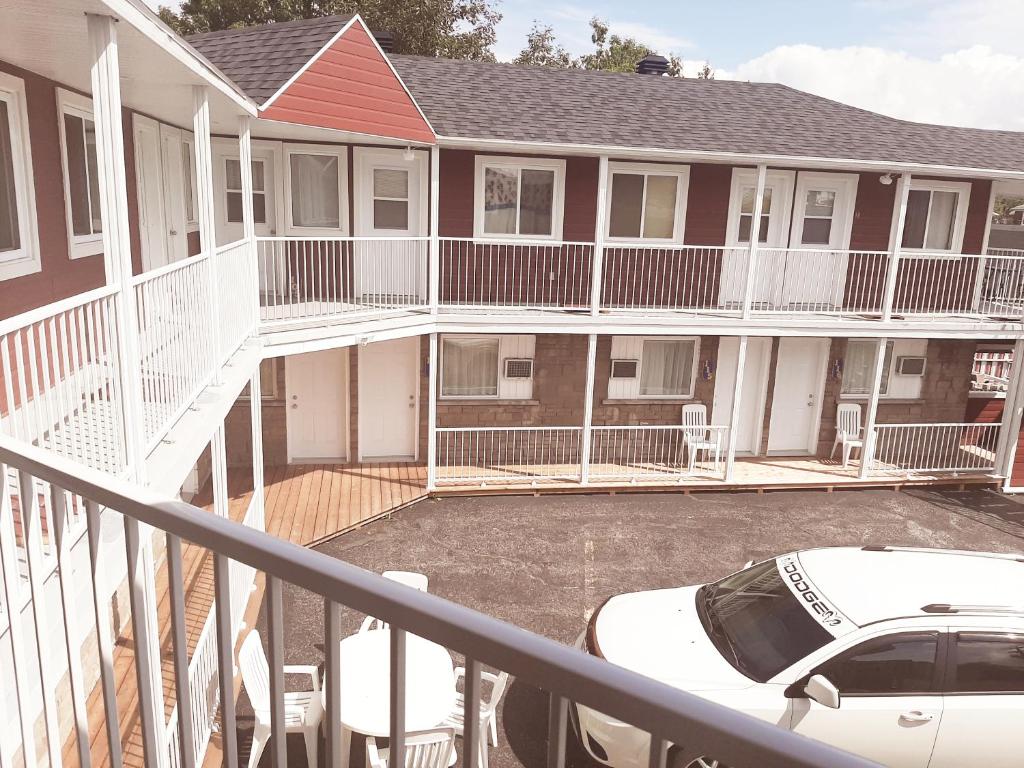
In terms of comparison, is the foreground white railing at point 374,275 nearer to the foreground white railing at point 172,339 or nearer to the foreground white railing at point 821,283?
the foreground white railing at point 172,339

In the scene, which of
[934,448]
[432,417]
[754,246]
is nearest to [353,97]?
[432,417]

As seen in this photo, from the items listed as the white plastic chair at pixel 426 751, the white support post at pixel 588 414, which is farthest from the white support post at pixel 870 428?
the white plastic chair at pixel 426 751

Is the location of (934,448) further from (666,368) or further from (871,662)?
(871,662)

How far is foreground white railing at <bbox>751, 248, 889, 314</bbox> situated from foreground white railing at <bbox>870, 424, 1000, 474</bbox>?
113 inches

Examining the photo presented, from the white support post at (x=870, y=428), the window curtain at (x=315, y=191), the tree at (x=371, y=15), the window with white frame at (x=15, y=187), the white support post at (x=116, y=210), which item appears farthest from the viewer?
the tree at (x=371, y=15)

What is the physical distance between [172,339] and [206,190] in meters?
1.85

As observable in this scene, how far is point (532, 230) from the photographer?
1480cm

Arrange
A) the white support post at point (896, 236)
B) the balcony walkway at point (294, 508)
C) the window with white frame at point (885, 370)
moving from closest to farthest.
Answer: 1. the balcony walkway at point (294, 508)
2. the white support post at point (896, 236)
3. the window with white frame at point (885, 370)

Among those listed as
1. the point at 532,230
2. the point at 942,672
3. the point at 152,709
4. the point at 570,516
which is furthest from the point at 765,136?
the point at 152,709

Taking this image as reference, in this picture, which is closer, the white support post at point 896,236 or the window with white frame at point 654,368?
the white support post at point 896,236

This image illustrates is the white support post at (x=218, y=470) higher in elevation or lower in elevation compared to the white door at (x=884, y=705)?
higher

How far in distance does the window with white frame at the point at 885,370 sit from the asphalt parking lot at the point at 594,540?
8.17 ft

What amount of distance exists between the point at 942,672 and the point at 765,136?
1119 cm

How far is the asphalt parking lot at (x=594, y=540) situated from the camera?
9.90 meters
